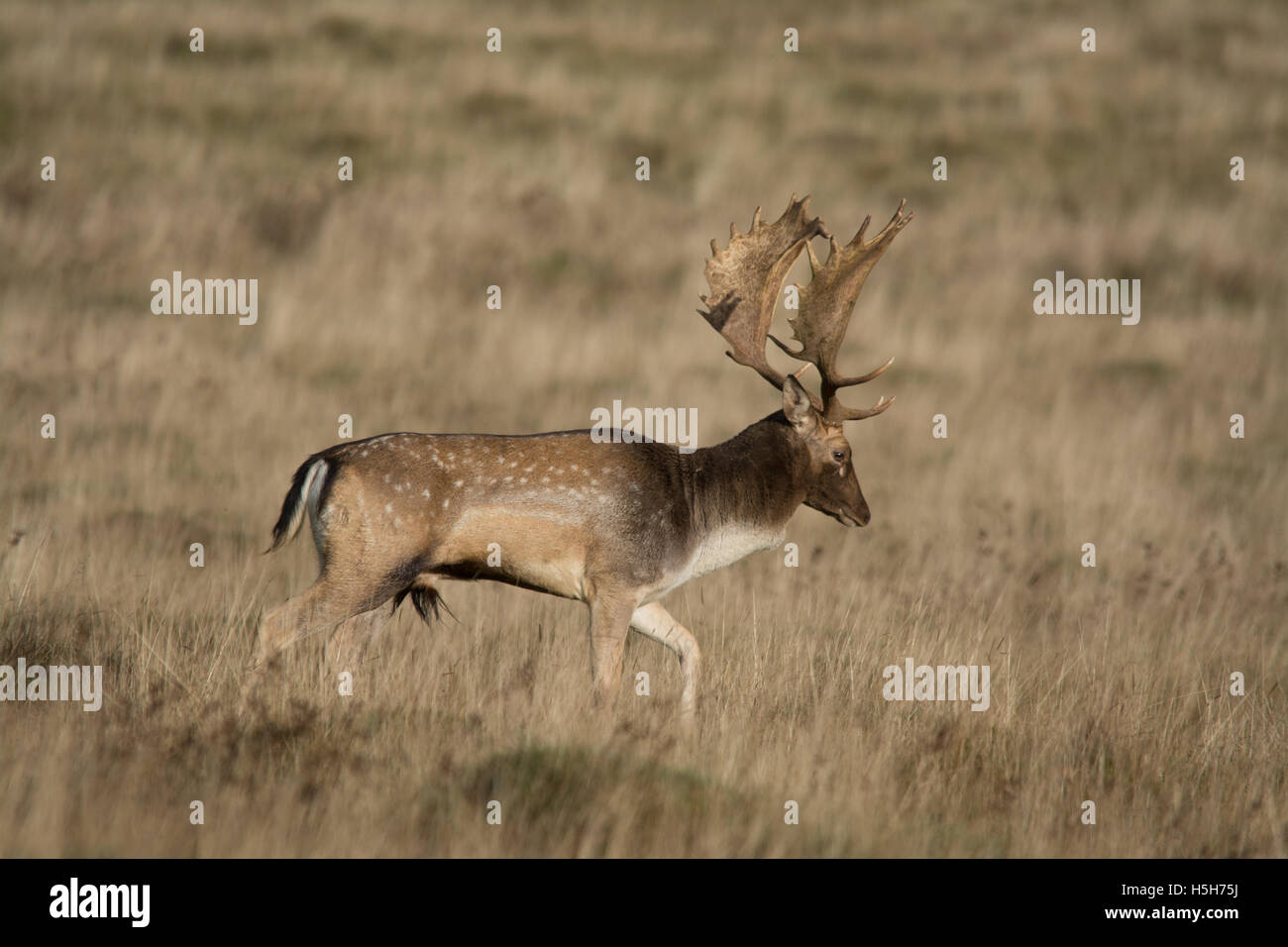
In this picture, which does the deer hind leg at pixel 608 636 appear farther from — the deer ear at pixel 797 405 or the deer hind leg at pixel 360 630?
the deer ear at pixel 797 405

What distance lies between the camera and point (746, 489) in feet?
25.9

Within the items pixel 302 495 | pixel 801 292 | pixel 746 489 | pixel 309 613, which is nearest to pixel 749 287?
pixel 801 292

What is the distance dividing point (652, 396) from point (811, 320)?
732 centimetres

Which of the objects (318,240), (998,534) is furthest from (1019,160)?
(998,534)

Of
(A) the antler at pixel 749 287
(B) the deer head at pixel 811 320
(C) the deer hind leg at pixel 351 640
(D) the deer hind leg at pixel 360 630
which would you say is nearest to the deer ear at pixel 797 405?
(B) the deer head at pixel 811 320

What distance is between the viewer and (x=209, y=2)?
25469 millimetres

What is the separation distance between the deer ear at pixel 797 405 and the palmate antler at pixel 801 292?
8 centimetres

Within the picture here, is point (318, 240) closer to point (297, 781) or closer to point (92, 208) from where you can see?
point (92, 208)

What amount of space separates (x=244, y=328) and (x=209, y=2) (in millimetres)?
11795

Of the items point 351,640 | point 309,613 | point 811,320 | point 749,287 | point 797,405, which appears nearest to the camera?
point 309,613

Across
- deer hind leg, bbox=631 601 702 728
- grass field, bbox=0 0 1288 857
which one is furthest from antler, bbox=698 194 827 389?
grass field, bbox=0 0 1288 857

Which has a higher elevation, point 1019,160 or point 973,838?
point 1019,160

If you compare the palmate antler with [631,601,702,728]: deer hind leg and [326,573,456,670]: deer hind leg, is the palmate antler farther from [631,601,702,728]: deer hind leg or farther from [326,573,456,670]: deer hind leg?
[326,573,456,670]: deer hind leg

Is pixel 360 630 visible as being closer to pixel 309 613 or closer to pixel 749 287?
pixel 309 613
